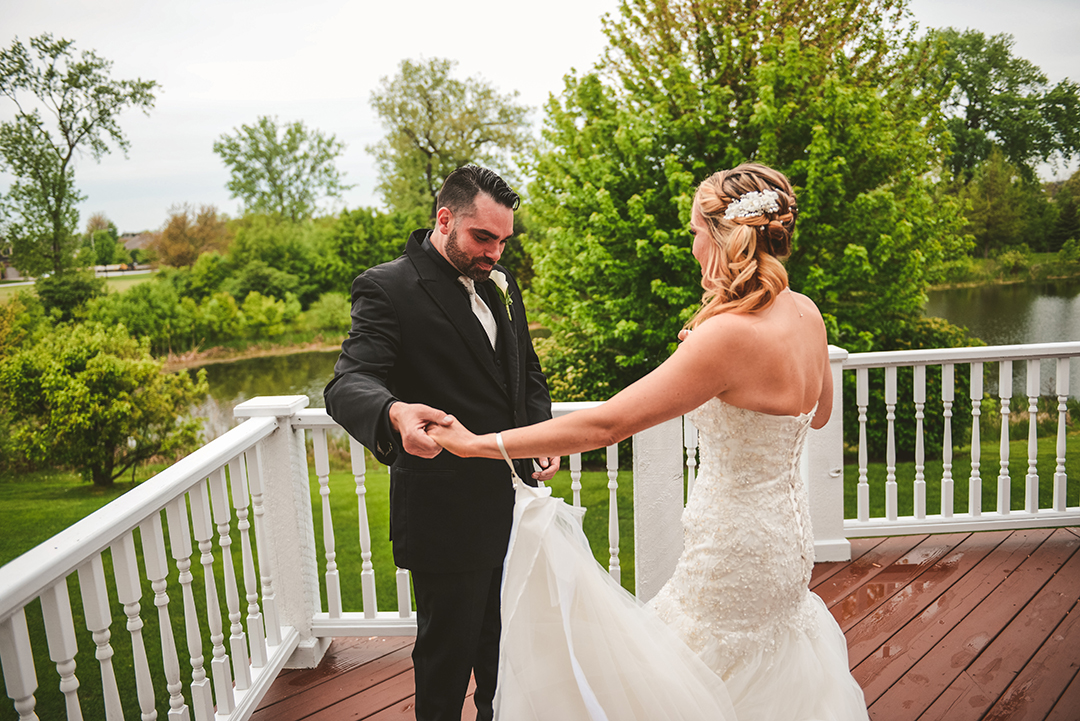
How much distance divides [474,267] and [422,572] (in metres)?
0.84

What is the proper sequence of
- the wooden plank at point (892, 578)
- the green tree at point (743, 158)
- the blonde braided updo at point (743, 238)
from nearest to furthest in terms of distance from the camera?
the blonde braided updo at point (743, 238)
the wooden plank at point (892, 578)
the green tree at point (743, 158)

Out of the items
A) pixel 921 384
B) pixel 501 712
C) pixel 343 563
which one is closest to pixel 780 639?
pixel 501 712

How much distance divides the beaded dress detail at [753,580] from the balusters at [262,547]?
4.75ft

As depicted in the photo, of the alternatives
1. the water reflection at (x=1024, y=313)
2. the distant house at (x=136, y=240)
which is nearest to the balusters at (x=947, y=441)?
the water reflection at (x=1024, y=313)

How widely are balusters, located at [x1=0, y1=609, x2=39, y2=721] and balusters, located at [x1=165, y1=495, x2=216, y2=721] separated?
488 mm

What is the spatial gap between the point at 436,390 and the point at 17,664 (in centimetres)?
99

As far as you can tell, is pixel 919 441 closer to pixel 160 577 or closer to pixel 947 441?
pixel 947 441

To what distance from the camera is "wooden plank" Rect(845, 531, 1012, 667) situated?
8.49ft

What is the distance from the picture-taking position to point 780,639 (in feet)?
5.03

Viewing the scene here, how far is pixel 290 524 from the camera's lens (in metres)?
2.47

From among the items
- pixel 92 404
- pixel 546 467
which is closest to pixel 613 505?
pixel 546 467

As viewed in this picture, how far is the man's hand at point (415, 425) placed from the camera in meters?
1.50

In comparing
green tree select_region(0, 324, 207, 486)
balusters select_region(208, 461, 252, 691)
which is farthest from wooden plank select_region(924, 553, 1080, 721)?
green tree select_region(0, 324, 207, 486)

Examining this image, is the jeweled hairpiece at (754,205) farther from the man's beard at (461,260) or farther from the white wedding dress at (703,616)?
the man's beard at (461,260)
